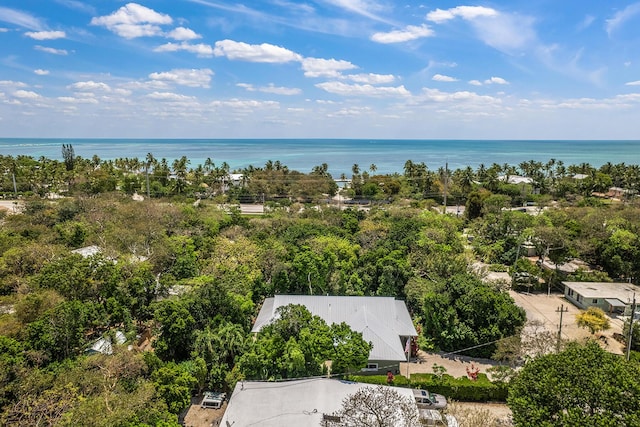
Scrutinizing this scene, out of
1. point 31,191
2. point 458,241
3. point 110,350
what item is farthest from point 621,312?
point 31,191

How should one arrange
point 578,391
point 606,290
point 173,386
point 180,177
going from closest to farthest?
1. point 578,391
2. point 173,386
3. point 606,290
4. point 180,177

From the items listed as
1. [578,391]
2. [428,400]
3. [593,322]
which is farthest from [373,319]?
[593,322]

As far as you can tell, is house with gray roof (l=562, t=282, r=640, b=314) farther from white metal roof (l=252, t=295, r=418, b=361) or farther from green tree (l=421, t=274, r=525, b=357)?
white metal roof (l=252, t=295, r=418, b=361)

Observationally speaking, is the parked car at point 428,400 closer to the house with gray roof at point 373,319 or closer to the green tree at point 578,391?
the house with gray roof at point 373,319

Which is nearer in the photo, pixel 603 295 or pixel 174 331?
pixel 174 331

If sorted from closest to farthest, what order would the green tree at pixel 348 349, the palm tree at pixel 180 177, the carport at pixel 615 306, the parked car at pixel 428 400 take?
the parked car at pixel 428 400, the green tree at pixel 348 349, the carport at pixel 615 306, the palm tree at pixel 180 177

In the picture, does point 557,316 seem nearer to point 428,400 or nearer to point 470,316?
point 470,316

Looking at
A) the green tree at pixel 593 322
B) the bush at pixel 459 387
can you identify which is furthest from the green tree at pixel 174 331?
the green tree at pixel 593 322

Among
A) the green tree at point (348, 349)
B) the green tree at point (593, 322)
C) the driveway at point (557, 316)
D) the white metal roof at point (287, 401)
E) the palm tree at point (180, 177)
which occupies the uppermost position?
the palm tree at point (180, 177)
